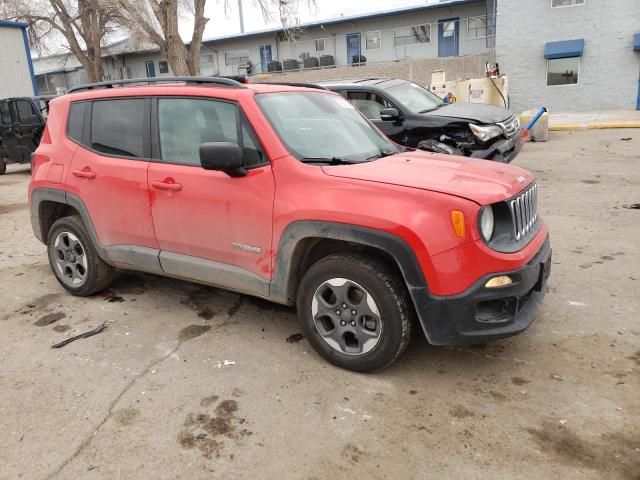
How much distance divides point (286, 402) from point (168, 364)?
37.7 inches

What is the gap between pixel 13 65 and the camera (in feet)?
66.6

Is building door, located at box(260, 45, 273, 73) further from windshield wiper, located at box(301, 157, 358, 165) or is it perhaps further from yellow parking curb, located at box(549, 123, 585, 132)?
windshield wiper, located at box(301, 157, 358, 165)

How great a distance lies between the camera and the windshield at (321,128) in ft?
11.6

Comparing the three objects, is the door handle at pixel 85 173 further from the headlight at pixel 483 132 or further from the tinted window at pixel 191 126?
the headlight at pixel 483 132

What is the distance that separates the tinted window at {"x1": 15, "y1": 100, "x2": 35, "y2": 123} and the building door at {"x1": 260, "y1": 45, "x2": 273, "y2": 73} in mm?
21726

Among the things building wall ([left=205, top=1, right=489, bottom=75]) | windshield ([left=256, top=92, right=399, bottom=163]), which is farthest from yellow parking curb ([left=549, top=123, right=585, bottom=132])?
windshield ([left=256, top=92, right=399, bottom=163])

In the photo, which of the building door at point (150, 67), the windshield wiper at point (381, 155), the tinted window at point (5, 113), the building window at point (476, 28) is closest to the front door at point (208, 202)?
the windshield wiper at point (381, 155)

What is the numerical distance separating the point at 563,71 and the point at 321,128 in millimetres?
21863

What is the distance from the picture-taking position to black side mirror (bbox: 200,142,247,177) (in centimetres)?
326

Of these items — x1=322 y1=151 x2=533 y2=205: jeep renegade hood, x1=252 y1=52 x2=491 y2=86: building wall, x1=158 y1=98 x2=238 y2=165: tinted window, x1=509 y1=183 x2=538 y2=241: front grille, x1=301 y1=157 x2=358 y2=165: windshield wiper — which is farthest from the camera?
x1=252 y1=52 x2=491 y2=86: building wall

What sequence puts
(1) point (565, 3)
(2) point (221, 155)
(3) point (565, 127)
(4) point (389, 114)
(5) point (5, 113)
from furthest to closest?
(1) point (565, 3)
(3) point (565, 127)
(5) point (5, 113)
(4) point (389, 114)
(2) point (221, 155)

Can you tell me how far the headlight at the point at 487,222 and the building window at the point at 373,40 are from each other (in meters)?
28.5

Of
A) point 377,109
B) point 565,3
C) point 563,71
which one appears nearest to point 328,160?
point 377,109

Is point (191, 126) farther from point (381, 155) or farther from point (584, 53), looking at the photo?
point (584, 53)
